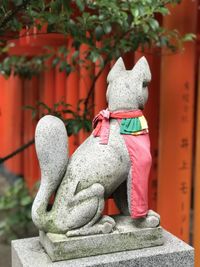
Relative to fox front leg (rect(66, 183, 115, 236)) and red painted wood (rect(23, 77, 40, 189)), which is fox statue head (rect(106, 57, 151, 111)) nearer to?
fox front leg (rect(66, 183, 115, 236))

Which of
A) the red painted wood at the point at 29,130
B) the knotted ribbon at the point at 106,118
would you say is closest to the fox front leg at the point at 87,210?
the knotted ribbon at the point at 106,118

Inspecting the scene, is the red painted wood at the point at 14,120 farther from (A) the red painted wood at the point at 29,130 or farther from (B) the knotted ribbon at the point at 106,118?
(B) the knotted ribbon at the point at 106,118

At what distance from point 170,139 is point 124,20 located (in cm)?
103

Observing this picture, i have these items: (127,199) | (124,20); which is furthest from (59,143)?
(124,20)

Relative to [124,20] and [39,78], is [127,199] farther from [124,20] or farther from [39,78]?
[39,78]

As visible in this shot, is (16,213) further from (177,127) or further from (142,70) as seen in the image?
(142,70)

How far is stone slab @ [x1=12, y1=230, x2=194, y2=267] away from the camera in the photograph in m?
2.13

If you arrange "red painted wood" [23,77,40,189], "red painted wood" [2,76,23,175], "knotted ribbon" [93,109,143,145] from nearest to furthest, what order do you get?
1. "knotted ribbon" [93,109,143,145]
2. "red painted wood" [23,77,40,189]
3. "red painted wood" [2,76,23,175]

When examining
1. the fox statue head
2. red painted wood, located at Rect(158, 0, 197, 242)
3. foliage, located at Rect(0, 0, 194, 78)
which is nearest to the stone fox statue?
the fox statue head

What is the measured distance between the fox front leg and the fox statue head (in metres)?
0.46

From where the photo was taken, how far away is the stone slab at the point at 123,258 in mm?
2133

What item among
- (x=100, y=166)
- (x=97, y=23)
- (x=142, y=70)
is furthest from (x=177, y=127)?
(x=100, y=166)

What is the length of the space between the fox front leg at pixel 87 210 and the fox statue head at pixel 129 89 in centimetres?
46

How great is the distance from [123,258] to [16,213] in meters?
3.29
